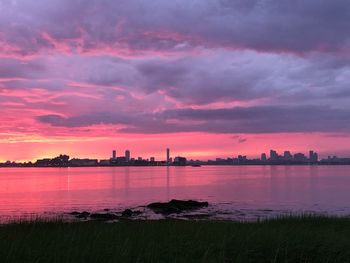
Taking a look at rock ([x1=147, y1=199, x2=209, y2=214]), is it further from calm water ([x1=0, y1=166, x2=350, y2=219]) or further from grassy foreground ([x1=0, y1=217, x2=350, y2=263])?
grassy foreground ([x1=0, y1=217, x2=350, y2=263])

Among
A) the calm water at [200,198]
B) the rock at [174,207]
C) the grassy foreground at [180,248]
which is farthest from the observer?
the calm water at [200,198]

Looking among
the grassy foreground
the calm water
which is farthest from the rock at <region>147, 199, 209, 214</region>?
the grassy foreground

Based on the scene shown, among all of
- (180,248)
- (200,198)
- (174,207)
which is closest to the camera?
(180,248)

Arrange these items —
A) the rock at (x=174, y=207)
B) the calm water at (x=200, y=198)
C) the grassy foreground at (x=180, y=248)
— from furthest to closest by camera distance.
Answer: the calm water at (x=200, y=198) < the rock at (x=174, y=207) < the grassy foreground at (x=180, y=248)

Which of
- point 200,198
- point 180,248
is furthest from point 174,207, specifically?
point 180,248

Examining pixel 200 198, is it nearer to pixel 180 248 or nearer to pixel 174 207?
pixel 174 207

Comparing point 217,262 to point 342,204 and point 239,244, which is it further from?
point 342,204

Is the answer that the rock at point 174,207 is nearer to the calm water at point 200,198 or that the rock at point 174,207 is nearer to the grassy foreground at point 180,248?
the calm water at point 200,198

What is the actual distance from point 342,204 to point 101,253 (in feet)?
177

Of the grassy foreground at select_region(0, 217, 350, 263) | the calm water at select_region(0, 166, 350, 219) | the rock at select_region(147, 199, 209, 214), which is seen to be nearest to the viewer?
the grassy foreground at select_region(0, 217, 350, 263)

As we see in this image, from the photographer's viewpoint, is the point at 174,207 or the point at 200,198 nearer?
the point at 174,207

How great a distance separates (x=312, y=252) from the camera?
13.0 m

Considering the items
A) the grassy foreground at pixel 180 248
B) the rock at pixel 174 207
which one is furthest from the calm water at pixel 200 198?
the grassy foreground at pixel 180 248

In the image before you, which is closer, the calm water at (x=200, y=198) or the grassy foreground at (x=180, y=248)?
the grassy foreground at (x=180, y=248)
